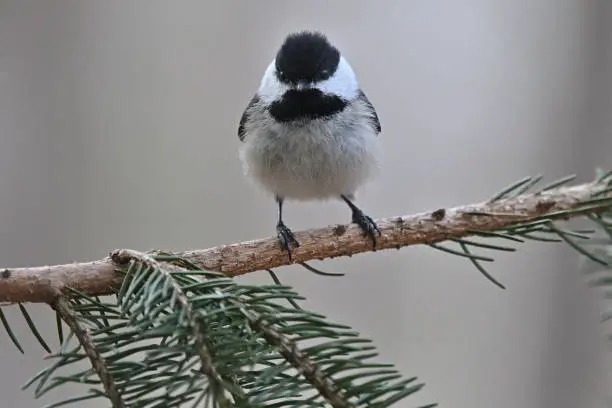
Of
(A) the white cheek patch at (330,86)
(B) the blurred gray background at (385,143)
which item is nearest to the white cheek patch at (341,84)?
(A) the white cheek patch at (330,86)

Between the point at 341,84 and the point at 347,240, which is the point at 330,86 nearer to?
the point at 341,84

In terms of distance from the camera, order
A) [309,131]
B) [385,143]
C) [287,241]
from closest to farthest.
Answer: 1. [287,241]
2. [309,131]
3. [385,143]

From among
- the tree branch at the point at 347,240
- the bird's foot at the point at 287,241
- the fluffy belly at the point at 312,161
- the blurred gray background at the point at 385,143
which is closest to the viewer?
the tree branch at the point at 347,240

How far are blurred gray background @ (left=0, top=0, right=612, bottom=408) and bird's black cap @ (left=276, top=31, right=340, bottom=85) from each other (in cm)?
70

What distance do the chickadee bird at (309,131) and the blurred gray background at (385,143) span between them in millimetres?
652

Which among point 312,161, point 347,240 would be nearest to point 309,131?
point 312,161

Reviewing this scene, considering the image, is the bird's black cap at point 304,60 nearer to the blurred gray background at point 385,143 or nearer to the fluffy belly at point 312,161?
the fluffy belly at point 312,161

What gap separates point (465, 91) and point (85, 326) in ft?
4.66

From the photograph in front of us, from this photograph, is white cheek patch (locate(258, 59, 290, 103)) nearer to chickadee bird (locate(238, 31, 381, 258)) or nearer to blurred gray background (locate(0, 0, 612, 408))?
chickadee bird (locate(238, 31, 381, 258))

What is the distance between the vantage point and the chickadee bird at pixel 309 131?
83cm

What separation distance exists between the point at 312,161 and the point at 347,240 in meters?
0.26

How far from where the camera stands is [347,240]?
0.59m

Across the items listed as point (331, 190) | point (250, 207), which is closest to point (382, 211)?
point (250, 207)

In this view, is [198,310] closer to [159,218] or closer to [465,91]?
[159,218]
